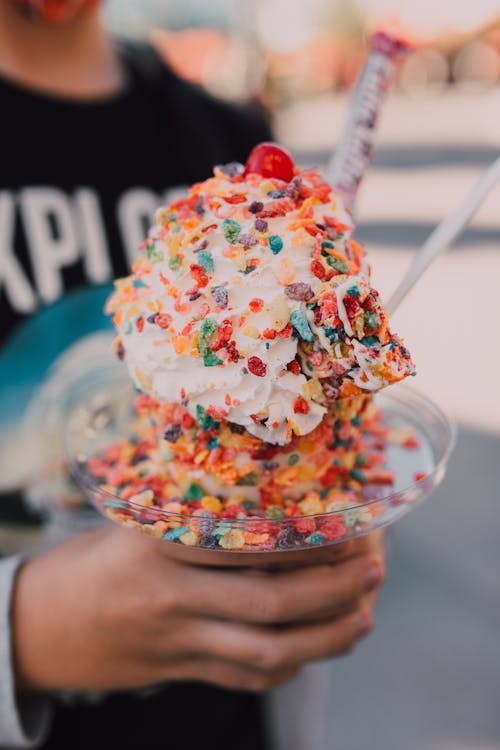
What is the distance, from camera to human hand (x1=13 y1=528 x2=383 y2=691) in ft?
2.78

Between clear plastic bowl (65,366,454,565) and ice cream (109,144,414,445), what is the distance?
101mm

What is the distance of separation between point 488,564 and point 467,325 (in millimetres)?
1508

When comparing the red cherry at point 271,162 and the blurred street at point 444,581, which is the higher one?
the red cherry at point 271,162

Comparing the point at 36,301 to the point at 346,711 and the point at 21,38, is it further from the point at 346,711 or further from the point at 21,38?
the point at 346,711

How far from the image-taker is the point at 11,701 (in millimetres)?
982

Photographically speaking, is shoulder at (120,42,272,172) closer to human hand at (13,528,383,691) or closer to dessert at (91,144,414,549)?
dessert at (91,144,414,549)

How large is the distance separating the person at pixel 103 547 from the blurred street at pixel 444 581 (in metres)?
0.34

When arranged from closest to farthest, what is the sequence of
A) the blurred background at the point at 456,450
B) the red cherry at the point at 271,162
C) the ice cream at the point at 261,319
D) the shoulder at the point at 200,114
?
the ice cream at the point at 261,319
the red cherry at the point at 271,162
the shoulder at the point at 200,114
the blurred background at the point at 456,450

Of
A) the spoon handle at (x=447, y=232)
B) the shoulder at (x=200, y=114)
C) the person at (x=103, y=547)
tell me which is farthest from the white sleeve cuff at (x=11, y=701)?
the shoulder at (x=200, y=114)

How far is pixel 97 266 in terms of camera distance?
127 cm

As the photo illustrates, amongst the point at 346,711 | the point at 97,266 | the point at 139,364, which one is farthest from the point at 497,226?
the point at 139,364

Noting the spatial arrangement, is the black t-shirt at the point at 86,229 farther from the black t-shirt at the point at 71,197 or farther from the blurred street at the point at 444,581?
the blurred street at the point at 444,581

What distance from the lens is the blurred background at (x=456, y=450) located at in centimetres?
209

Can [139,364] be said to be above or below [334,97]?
above
